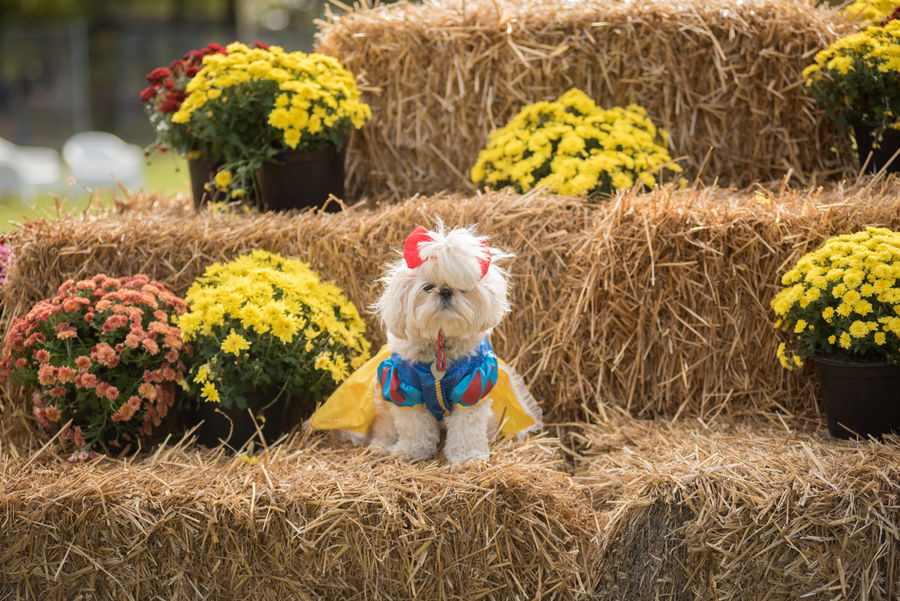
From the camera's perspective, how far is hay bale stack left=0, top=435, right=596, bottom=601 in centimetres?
267

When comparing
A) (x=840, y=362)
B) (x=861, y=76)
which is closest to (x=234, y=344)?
(x=840, y=362)

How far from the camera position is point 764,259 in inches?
132

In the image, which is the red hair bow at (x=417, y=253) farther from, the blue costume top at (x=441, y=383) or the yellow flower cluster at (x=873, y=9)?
the yellow flower cluster at (x=873, y=9)

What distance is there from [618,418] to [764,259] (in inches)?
34.7

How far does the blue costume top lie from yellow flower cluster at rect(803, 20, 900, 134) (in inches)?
90.0

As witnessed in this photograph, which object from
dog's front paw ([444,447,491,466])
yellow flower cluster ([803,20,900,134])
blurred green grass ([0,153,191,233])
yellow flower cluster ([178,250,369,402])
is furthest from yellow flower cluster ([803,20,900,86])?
blurred green grass ([0,153,191,233])


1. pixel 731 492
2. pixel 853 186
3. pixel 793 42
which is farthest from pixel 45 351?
pixel 793 42

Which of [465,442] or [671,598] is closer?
[671,598]

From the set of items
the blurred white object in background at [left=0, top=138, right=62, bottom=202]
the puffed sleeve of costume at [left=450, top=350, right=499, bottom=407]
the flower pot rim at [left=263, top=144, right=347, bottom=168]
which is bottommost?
the blurred white object in background at [left=0, top=138, right=62, bottom=202]

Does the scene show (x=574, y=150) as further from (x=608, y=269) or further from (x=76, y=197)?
(x=76, y=197)

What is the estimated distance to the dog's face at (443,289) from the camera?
8.77 feet

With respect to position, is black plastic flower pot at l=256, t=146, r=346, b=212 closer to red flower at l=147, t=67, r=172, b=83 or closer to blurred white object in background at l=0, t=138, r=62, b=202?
red flower at l=147, t=67, r=172, b=83

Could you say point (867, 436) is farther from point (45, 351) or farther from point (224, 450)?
point (45, 351)

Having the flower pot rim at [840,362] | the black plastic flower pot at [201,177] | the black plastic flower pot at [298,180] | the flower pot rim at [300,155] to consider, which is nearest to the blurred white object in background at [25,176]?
the black plastic flower pot at [201,177]
